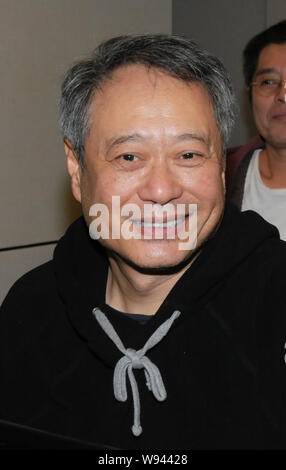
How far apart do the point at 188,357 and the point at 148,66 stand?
1.54 ft

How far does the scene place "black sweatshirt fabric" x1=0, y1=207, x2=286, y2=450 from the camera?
3.13 feet

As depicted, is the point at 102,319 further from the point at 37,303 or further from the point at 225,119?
the point at 225,119

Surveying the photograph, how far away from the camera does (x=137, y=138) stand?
935mm

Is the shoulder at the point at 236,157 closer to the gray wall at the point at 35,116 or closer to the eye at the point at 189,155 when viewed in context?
the gray wall at the point at 35,116

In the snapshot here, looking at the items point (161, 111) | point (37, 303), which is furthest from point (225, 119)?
point (37, 303)

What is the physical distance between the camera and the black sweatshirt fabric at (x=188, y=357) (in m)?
0.95

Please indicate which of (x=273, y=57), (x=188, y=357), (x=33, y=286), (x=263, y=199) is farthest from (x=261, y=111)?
(x=188, y=357)

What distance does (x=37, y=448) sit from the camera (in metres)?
0.45

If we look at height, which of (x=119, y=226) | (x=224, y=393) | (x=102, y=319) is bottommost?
(x=224, y=393)

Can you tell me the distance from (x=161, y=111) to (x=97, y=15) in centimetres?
133

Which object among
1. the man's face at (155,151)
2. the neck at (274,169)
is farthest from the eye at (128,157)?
the neck at (274,169)

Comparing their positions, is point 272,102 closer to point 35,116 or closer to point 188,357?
point 35,116

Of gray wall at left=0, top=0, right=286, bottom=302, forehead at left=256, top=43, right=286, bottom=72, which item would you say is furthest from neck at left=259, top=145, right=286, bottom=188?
gray wall at left=0, top=0, right=286, bottom=302

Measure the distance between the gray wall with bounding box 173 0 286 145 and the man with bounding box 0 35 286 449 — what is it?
6.52 ft
